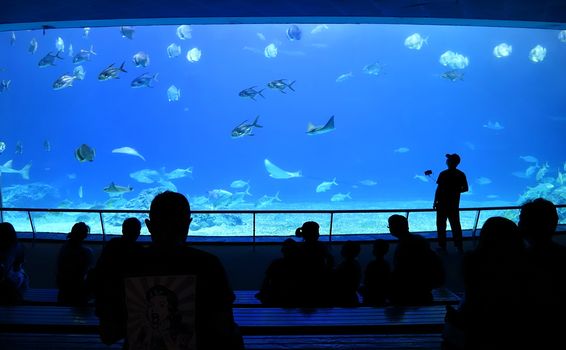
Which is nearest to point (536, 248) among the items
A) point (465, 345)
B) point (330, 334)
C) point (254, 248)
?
point (465, 345)

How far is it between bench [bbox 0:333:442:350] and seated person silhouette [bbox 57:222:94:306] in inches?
32.7

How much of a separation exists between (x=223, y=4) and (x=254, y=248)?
3.37 m

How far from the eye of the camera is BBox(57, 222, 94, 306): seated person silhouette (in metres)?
2.65

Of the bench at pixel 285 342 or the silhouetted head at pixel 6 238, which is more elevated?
the silhouetted head at pixel 6 238

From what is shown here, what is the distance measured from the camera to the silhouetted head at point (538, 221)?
1510 mm

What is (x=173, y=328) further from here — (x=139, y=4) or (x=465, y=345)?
(x=139, y=4)

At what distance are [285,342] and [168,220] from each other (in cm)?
97

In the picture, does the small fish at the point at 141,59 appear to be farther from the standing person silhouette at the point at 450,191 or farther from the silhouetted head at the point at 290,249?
the silhouetted head at the point at 290,249

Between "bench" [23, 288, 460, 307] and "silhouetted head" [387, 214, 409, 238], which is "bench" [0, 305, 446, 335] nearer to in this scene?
"bench" [23, 288, 460, 307]

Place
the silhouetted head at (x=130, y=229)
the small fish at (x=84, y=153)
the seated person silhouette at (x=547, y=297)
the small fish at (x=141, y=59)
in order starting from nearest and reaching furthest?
the seated person silhouette at (x=547, y=297) < the silhouetted head at (x=130, y=229) < the small fish at (x=84, y=153) < the small fish at (x=141, y=59)

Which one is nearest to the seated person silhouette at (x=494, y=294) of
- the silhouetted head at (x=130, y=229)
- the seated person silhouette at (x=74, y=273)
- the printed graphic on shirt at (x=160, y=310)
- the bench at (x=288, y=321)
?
the bench at (x=288, y=321)

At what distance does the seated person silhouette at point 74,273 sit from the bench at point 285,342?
2.72 feet

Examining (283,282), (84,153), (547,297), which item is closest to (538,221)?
(547,297)

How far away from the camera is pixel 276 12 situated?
18.8 ft
